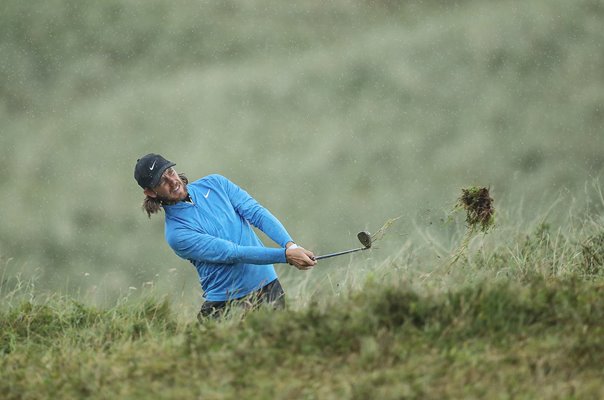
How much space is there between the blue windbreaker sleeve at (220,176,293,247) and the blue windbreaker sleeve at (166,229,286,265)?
48 centimetres

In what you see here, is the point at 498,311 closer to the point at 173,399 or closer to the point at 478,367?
the point at 478,367

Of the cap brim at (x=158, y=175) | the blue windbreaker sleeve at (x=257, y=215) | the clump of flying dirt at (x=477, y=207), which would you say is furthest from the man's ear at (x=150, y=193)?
the clump of flying dirt at (x=477, y=207)

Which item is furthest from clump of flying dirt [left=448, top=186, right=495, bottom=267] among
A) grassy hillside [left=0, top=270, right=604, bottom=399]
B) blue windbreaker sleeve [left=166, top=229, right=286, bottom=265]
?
grassy hillside [left=0, top=270, right=604, bottom=399]

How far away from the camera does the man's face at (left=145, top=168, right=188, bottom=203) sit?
8.61m

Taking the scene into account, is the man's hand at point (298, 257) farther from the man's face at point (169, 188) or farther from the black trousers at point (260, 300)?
the man's face at point (169, 188)

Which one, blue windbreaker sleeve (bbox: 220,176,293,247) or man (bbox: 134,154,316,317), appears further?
blue windbreaker sleeve (bbox: 220,176,293,247)

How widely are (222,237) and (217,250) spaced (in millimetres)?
379

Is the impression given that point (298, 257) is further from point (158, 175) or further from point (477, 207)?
point (477, 207)

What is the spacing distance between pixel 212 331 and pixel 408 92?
20.4m

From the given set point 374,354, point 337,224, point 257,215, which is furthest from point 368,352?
point 337,224

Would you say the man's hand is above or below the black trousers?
above

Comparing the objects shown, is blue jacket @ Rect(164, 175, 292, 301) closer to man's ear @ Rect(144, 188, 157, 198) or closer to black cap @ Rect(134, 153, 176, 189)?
man's ear @ Rect(144, 188, 157, 198)

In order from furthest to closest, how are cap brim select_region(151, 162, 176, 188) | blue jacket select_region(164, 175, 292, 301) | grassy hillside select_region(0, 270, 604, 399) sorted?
cap brim select_region(151, 162, 176, 188), blue jacket select_region(164, 175, 292, 301), grassy hillside select_region(0, 270, 604, 399)

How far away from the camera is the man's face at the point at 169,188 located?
8609mm
